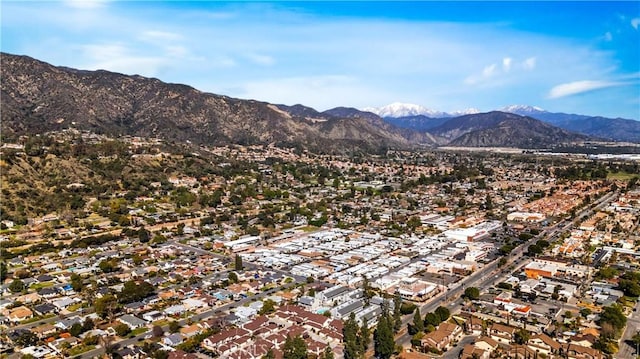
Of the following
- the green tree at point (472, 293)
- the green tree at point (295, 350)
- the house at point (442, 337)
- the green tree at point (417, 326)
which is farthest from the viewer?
the green tree at point (472, 293)

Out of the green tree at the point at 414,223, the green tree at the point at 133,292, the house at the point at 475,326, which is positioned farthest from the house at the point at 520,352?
the green tree at the point at 414,223

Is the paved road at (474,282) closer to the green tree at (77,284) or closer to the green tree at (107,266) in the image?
the green tree at (77,284)

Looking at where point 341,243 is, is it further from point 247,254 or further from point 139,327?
point 139,327

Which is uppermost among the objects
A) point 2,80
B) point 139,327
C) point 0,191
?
point 2,80

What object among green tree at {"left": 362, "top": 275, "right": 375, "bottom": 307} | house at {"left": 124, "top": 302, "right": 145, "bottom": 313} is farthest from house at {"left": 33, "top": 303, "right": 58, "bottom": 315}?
green tree at {"left": 362, "top": 275, "right": 375, "bottom": 307}

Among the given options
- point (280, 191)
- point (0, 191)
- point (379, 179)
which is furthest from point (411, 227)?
point (0, 191)

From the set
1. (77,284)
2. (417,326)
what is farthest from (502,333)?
(77,284)
